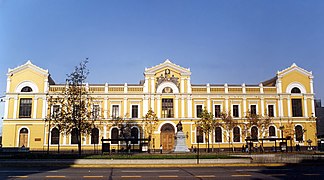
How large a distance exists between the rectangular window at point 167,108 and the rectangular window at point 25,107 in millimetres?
21905

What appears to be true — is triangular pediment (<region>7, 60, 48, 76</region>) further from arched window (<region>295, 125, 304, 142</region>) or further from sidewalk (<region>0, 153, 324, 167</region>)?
→ arched window (<region>295, 125, 304, 142</region>)

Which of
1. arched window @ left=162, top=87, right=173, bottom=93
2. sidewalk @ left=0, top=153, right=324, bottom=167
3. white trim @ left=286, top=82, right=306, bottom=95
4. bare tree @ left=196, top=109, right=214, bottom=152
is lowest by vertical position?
sidewalk @ left=0, top=153, right=324, bottom=167

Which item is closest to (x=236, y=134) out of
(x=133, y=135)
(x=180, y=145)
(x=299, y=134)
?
(x=299, y=134)

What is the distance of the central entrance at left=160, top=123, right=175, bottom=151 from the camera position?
55.3 m

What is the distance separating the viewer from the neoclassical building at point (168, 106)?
177 ft

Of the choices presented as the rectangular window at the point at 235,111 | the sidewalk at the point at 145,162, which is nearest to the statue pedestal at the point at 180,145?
the sidewalk at the point at 145,162

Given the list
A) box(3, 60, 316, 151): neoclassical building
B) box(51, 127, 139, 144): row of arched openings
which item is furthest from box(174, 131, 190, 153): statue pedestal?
box(3, 60, 316, 151): neoclassical building

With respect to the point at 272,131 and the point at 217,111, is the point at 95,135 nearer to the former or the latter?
the point at 217,111

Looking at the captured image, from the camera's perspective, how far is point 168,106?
5653 centimetres

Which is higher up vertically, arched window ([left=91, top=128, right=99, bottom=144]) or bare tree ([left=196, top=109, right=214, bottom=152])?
bare tree ([left=196, top=109, right=214, bottom=152])

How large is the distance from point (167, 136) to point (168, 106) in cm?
503

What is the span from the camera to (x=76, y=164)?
84.1ft

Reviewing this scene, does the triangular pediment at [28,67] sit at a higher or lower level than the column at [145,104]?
higher

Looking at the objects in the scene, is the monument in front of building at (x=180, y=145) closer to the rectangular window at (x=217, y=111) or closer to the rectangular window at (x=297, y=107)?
the rectangular window at (x=217, y=111)
